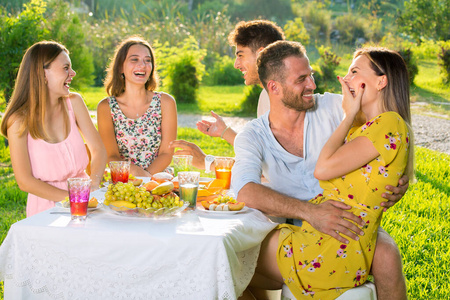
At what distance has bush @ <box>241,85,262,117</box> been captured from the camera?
10609 millimetres

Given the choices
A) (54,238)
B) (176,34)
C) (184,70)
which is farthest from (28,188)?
(176,34)

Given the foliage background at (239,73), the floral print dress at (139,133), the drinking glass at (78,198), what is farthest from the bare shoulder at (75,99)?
the foliage background at (239,73)

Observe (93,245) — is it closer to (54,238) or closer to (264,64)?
(54,238)

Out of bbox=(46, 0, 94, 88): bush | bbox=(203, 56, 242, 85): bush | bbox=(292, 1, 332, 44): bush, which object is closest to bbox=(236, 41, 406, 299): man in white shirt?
bbox=(46, 0, 94, 88): bush

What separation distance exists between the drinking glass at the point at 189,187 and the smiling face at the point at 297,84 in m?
0.77

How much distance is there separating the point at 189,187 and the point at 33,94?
1.17 m

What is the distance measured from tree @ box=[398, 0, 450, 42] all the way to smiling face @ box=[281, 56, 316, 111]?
1782 centimetres

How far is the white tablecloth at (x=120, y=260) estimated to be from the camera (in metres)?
1.85

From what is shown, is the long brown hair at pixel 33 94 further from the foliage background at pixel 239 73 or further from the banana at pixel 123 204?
the foliage background at pixel 239 73

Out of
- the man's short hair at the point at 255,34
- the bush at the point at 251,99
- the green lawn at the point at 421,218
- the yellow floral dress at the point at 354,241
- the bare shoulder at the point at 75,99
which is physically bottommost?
the green lawn at the point at 421,218

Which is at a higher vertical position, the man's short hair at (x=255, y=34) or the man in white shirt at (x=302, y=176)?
the man's short hair at (x=255, y=34)

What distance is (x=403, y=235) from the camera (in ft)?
13.9

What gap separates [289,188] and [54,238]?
3.98 ft

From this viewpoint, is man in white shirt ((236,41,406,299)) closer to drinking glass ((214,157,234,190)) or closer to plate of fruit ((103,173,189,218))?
drinking glass ((214,157,234,190))
